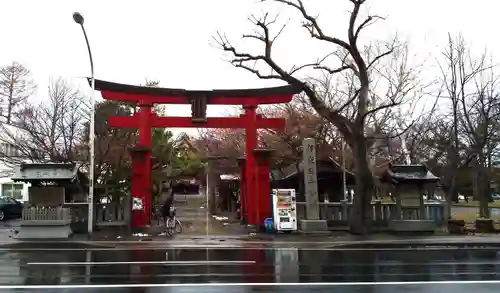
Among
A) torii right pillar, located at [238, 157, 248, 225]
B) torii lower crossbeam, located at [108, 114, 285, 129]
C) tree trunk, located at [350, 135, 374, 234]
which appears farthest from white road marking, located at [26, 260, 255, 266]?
torii right pillar, located at [238, 157, 248, 225]

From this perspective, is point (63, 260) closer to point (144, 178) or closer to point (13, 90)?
point (144, 178)

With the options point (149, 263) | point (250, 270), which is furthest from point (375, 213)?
point (149, 263)

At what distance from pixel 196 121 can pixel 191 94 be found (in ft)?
4.60

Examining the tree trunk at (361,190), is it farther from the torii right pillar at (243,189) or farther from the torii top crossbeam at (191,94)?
the torii right pillar at (243,189)

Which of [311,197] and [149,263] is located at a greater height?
[311,197]

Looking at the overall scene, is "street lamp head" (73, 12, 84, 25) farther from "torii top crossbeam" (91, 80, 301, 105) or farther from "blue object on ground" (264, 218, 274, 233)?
"blue object on ground" (264, 218, 274, 233)

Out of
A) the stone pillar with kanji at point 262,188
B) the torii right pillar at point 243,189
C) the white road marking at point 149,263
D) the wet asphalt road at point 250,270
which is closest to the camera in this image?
the wet asphalt road at point 250,270

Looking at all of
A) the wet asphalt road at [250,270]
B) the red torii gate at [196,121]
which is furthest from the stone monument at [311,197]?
the wet asphalt road at [250,270]

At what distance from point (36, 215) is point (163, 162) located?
14.1m

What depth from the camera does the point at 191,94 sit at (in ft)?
80.0

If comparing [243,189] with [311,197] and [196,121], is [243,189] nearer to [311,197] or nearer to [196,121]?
[196,121]

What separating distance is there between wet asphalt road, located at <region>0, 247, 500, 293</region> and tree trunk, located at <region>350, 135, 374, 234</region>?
192 inches

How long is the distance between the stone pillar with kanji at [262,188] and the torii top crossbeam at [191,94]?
3033 mm

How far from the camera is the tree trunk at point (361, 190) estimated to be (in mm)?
21344
